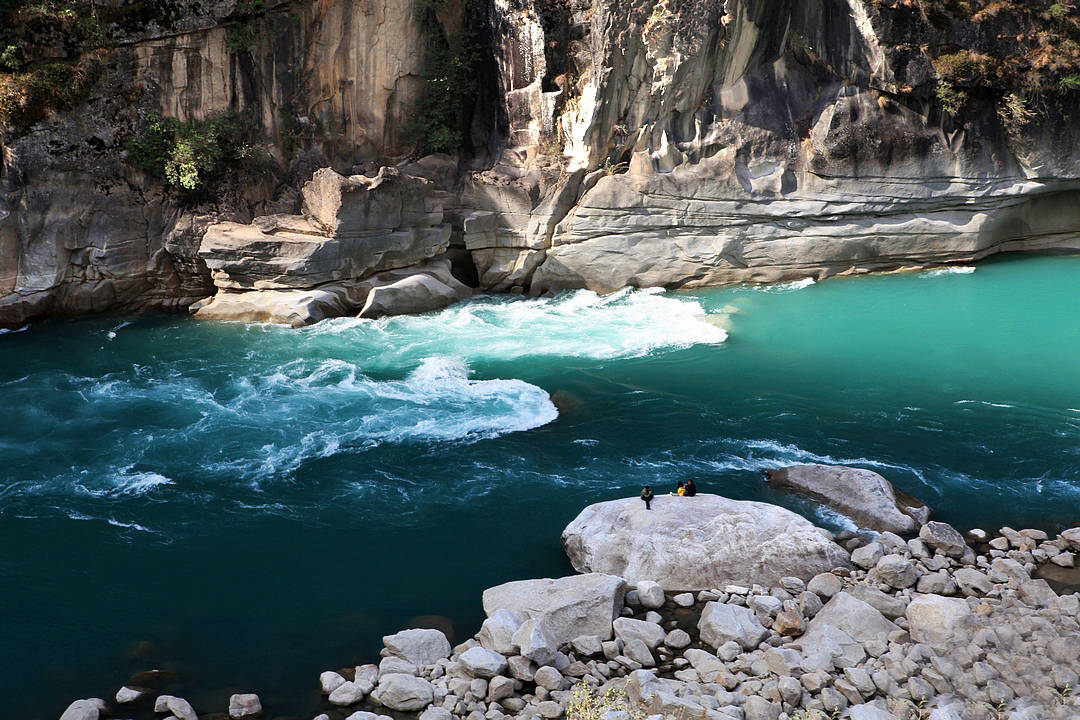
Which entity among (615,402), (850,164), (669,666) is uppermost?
(850,164)

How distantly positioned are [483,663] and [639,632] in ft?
6.13

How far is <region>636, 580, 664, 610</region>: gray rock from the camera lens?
35.7 feet

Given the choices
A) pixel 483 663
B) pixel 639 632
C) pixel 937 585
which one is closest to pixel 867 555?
pixel 937 585

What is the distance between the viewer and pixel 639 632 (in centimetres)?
1016

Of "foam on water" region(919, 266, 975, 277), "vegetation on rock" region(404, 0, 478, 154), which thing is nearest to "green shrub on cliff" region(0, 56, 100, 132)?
"vegetation on rock" region(404, 0, 478, 154)

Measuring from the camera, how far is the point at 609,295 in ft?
80.2

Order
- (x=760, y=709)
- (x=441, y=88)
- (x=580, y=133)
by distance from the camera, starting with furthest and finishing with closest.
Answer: (x=441, y=88) < (x=580, y=133) < (x=760, y=709)

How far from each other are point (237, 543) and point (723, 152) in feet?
55.2

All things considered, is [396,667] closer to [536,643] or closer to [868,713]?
[536,643]

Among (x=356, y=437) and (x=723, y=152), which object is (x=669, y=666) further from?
(x=723, y=152)

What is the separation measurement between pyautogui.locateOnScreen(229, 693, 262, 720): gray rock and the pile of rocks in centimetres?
74

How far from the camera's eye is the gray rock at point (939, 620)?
384 inches

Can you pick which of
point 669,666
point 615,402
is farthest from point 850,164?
point 669,666

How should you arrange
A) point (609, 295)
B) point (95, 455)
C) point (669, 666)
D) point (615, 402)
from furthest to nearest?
point (609, 295), point (615, 402), point (95, 455), point (669, 666)
